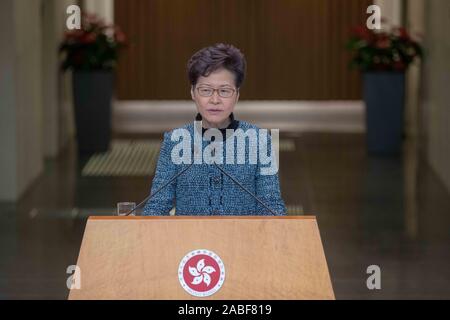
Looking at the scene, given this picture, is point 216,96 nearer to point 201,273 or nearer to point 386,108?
point 201,273

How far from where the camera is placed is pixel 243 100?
17953 millimetres

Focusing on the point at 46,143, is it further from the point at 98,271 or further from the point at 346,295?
the point at 98,271

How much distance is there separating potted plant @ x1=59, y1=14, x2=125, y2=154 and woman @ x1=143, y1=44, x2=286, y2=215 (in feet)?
31.8

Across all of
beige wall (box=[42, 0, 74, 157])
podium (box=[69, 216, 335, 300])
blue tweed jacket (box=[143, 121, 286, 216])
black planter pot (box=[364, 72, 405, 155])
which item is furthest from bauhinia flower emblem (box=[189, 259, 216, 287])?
black planter pot (box=[364, 72, 405, 155])

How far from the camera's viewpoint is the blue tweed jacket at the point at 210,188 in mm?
3953

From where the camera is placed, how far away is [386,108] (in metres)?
13.8

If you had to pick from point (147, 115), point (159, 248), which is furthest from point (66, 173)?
point (159, 248)

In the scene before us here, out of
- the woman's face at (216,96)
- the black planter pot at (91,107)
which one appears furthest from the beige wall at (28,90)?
the woman's face at (216,96)

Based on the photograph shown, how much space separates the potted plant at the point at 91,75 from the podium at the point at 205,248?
10392mm

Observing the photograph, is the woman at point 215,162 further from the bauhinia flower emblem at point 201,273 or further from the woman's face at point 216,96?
the bauhinia flower emblem at point 201,273

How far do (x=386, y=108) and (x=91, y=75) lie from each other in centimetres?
350

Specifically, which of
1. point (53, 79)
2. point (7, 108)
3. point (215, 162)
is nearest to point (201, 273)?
point (215, 162)

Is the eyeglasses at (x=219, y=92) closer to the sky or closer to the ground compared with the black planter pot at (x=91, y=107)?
closer to the sky

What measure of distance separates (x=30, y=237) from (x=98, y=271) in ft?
19.8
